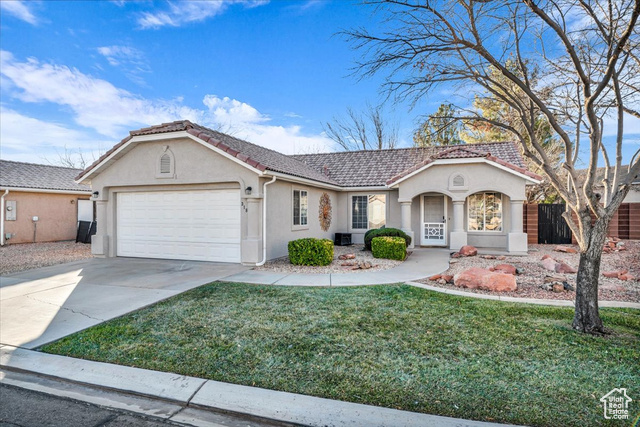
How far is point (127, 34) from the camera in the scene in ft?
43.5

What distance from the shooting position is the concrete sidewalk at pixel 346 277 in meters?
8.03

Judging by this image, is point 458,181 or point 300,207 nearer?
point 300,207

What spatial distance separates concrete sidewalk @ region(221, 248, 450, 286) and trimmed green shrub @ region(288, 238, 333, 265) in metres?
1.18

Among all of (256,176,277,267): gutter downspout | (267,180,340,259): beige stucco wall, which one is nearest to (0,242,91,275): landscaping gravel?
(256,176,277,267): gutter downspout

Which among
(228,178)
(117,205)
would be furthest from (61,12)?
(228,178)

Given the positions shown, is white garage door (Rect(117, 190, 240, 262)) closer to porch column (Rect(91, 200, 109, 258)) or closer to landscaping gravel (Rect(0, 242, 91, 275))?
porch column (Rect(91, 200, 109, 258))

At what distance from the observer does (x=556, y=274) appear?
8.88 metres

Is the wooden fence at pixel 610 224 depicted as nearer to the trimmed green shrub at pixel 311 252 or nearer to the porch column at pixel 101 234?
the trimmed green shrub at pixel 311 252

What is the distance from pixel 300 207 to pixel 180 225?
4.32 m

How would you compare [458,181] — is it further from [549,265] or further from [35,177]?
[35,177]

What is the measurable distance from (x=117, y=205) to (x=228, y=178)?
5.11 meters

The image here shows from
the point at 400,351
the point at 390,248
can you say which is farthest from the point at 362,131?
the point at 400,351

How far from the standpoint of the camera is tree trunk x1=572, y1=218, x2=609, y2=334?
4738 mm

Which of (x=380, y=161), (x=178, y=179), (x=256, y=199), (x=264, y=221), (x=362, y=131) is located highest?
(x=362, y=131)
